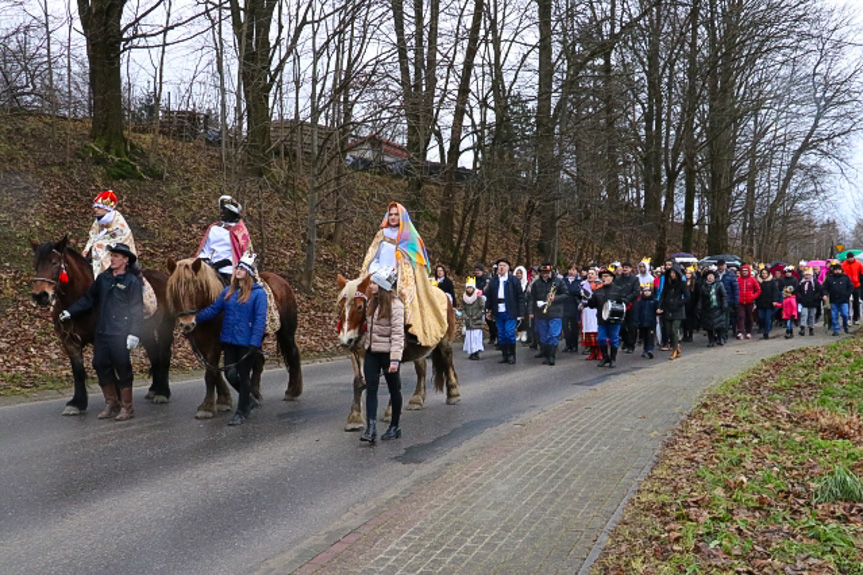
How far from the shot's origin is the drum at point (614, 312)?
15461 millimetres

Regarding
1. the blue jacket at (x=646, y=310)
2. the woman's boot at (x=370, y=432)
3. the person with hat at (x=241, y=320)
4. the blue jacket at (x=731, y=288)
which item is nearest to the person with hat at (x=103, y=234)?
the person with hat at (x=241, y=320)

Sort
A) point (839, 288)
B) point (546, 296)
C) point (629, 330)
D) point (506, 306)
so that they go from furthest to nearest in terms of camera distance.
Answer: point (839, 288) → point (629, 330) → point (546, 296) → point (506, 306)

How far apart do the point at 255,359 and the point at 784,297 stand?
16.7 meters

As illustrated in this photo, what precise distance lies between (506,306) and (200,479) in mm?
10215

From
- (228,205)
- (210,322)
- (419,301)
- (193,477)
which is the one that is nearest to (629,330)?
(419,301)

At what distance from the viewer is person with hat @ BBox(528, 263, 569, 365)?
16031mm

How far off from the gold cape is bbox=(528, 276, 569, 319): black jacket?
277 inches

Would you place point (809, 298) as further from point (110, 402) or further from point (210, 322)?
point (110, 402)

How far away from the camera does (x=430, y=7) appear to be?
22750mm

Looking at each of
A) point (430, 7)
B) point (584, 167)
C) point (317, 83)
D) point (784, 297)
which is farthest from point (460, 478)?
point (584, 167)

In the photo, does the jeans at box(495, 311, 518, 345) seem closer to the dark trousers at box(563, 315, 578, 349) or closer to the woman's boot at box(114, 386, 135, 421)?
the dark trousers at box(563, 315, 578, 349)

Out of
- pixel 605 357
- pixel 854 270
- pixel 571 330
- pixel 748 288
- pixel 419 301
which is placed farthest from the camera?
pixel 854 270

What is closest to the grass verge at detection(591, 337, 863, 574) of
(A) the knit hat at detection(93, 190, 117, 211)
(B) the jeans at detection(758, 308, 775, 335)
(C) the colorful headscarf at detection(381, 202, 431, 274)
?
(C) the colorful headscarf at detection(381, 202, 431, 274)

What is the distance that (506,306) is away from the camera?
1603 centimetres
